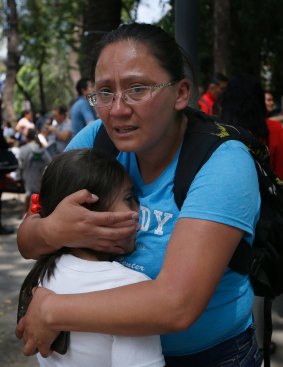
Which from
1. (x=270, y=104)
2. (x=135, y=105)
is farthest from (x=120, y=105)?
(x=270, y=104)

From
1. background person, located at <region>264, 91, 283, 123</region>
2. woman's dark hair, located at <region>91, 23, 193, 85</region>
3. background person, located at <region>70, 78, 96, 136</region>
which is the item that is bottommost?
background person, located at <region>264, 91, 283, 123</region>

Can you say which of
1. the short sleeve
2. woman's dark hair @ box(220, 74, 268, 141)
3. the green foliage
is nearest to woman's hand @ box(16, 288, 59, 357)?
the short sleeve

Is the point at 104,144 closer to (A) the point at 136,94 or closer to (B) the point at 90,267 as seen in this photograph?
(A) the point at 136,94

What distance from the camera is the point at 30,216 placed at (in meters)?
1.75

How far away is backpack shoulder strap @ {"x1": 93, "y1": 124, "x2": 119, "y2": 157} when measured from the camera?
172cm

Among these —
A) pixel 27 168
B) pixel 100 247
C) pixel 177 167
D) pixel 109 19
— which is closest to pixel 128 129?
pixel 177 167

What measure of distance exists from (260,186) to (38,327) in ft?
2.33

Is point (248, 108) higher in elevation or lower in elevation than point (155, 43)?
lower

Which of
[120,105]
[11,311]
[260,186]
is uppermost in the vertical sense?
[120,105]

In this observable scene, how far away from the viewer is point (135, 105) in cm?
146

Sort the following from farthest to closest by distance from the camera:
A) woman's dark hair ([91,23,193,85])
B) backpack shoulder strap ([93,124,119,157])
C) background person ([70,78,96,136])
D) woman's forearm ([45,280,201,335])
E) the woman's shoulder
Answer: background person ([70,78,96,136]), the woman's shoulder, backpack shoulder strap ([93,124,119,157]), woman's dark hair ([91,23,193,85]), woman's forearm ([45,280,201,335])

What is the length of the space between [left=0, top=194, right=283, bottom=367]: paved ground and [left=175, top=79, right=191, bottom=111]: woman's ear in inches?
96.8

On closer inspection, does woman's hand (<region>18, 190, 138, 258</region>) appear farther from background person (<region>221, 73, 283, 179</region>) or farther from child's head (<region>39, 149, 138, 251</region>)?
background person (<region>221, 73, 283, 179</region>)

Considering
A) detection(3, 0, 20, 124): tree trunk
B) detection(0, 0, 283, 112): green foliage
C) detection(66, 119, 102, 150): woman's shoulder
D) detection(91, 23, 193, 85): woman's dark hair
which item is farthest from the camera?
detection(3, 0, 20, 124): tree trunk
